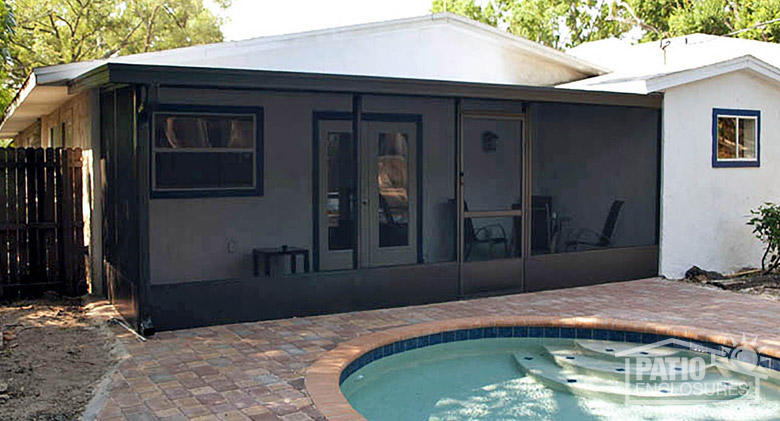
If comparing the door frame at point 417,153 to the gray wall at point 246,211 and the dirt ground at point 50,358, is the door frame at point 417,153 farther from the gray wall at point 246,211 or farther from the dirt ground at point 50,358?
the dirt ground at point 50,358

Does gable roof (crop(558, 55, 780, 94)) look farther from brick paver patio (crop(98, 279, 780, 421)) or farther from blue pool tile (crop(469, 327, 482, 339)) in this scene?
blue pool tile (crop(469, 327, 482, 339))

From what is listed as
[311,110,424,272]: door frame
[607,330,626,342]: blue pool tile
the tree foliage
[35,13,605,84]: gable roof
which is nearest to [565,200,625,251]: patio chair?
[311,110,424,272]: door frame

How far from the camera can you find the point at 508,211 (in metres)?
8.45

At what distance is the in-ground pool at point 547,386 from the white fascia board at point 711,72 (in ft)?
11.8

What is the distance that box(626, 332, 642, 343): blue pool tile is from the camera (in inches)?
264

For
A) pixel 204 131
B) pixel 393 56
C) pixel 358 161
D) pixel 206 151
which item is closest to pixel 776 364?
pixel 358 161

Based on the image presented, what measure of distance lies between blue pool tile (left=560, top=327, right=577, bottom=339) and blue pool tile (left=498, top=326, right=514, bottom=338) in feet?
1.54

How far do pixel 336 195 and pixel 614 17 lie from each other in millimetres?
25505

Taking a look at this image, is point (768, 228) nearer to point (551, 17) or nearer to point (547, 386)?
point (547, 386)

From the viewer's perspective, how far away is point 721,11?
23422 mm

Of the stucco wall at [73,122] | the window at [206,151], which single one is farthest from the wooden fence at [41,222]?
the window at [206,151]

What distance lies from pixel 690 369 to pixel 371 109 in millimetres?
4285

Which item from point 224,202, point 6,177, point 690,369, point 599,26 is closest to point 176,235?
point 224,202

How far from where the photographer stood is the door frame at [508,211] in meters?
8.09
